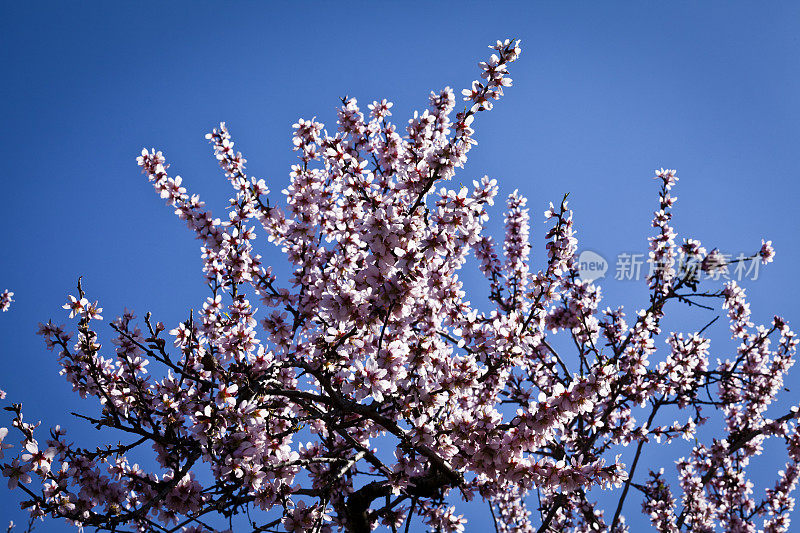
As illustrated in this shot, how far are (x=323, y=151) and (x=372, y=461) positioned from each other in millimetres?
3978

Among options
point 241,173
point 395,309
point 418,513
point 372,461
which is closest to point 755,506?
point 418,513

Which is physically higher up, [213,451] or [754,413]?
[754,413]

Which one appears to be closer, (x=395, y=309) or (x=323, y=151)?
(x=395, y=309)

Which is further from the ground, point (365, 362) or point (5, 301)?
point (5, 301)

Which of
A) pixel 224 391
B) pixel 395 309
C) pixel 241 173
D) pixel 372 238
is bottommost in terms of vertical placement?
pixel 224 391

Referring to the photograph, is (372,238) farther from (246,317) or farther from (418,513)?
(418,513)

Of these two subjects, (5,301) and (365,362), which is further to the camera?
(5,301)

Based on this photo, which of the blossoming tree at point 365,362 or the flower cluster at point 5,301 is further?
the flower cluster at point 5,301

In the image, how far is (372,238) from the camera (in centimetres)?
413

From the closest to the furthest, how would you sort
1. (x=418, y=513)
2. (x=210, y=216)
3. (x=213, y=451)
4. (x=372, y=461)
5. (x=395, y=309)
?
(x=213, y=451) → (x=395, y=309) → (x=210, y=216) → (x=372, y=461) → (x=418, y=513)

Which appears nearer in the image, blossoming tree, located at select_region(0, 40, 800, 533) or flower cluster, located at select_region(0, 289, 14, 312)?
blossoming tree, located at select_region(0, 40, 800, 533)

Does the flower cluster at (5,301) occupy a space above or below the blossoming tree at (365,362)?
above

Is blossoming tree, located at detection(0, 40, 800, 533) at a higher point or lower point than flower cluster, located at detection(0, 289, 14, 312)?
lower

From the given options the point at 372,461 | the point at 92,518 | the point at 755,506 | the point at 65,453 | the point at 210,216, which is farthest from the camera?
the point at 755,506
